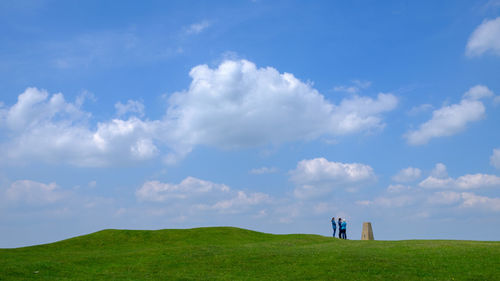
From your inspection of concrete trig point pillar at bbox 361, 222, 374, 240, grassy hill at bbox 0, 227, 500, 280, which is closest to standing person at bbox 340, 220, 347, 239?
concrete trig point pillar at bbox 361, 222, 374, 240

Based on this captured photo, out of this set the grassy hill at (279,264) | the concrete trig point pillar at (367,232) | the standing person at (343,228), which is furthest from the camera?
the standing person at (343,228)

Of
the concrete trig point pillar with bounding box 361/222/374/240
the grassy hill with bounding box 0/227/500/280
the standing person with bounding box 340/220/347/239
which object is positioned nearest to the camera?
the grassy hill with bounding box 0/227/500/280

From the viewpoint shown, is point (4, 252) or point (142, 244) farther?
point (142, 244)

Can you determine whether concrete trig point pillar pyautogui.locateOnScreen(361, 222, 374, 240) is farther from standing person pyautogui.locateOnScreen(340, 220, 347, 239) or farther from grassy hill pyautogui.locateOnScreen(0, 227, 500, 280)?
grassy hill pyautogui.locateOnScreen(0, 227, 500, 280)

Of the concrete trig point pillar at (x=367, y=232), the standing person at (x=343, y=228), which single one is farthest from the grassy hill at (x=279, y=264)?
the concrete trig point pillar at (x=367, y=232)

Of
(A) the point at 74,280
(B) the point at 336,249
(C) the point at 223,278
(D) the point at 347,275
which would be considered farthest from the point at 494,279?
(A) the point at 74,280

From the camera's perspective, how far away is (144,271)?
36.2 meters

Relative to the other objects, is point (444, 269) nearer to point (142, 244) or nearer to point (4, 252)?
point (142, 244)

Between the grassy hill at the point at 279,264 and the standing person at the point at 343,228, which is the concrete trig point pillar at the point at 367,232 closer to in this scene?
the standing person at the point at 343,228

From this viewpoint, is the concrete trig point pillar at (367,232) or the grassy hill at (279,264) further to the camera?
the concrete trig point pillar at (367,232)

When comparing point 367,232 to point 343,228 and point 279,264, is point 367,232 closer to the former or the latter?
point 343,228

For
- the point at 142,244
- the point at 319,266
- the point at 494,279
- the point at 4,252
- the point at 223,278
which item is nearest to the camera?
the point at 494,279

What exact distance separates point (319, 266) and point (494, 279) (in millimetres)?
12108

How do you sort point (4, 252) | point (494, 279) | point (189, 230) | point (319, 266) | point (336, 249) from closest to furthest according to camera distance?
point (494, 279)
point (319, 266)
point (336, 249)
point (4, 252)
point (189, 230)
